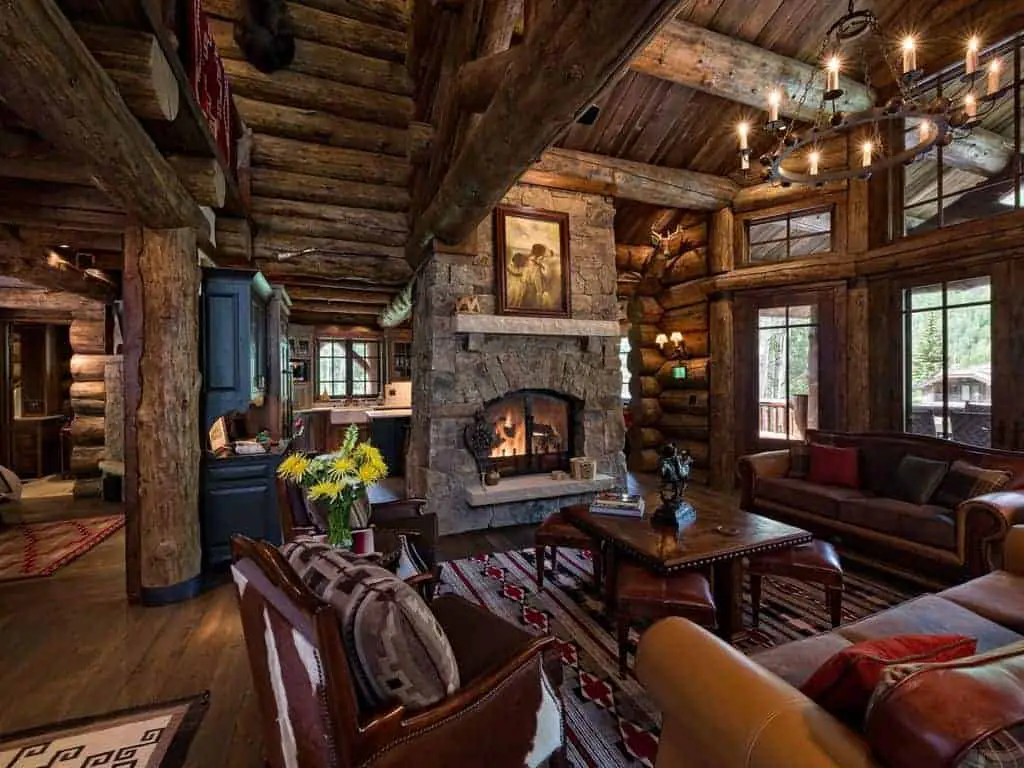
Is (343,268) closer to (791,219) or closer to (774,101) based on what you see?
(774,101)

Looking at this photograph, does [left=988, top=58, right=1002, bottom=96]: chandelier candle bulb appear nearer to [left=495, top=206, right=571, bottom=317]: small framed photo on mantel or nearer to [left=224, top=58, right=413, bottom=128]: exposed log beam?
[left=495, top=206, right=571, bottom=317]: small framed photo on mantel

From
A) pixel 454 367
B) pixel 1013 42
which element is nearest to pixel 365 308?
pixel 454 367

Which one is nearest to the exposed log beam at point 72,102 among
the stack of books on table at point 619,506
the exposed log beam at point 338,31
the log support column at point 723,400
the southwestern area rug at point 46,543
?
the exposed log beam at point 338,31

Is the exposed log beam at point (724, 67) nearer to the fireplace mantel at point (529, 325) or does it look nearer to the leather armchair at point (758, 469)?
the fireplace mantel at point (529, 325)

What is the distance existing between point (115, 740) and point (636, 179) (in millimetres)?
5906

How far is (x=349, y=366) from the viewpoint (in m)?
9.85

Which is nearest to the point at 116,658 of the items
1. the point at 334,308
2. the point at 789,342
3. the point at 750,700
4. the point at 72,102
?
the point at 72,102

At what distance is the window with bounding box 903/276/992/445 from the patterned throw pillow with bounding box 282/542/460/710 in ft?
18.1

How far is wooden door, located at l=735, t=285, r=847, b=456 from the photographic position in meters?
5.33

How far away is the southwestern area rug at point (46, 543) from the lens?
3643mm

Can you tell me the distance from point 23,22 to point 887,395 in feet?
21.9

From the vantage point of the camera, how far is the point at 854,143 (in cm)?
509

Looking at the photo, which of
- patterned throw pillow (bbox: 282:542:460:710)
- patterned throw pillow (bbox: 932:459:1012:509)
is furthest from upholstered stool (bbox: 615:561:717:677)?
patterned throw pillow (bbox: 932:459:1012:509)

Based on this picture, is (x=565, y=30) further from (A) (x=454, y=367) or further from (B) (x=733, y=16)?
(B) (x=733, y=16)
